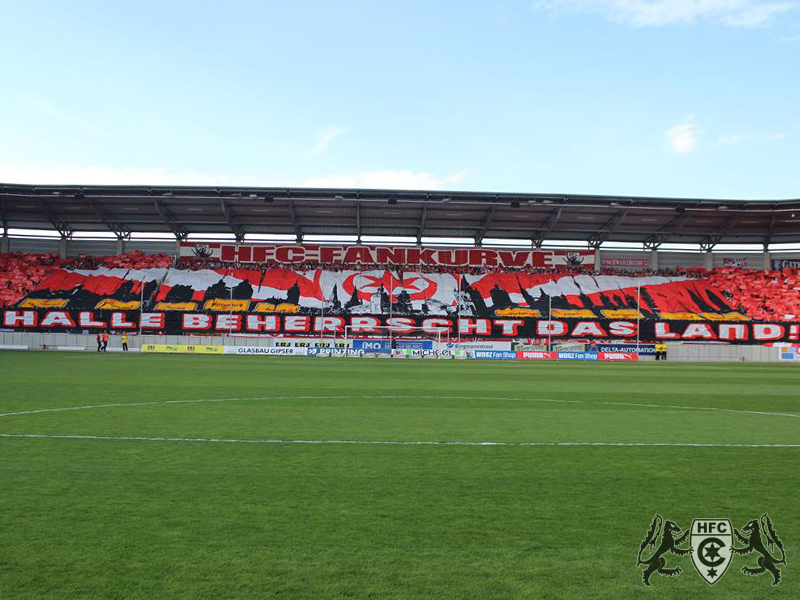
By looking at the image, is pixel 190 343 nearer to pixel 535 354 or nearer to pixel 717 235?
pixel 535 354

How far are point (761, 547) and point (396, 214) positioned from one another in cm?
5939

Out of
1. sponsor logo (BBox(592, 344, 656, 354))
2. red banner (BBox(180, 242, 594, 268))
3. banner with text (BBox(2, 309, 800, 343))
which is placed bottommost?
sponsor logo (BBox(592, 344, 656, 354))

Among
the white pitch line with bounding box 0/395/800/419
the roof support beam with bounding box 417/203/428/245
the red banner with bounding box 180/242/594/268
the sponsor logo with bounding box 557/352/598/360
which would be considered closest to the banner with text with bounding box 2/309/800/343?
the sponsor logo with bounding box 557/352/598/360

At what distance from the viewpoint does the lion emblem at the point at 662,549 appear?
4.47 m

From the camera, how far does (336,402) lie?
15.0m

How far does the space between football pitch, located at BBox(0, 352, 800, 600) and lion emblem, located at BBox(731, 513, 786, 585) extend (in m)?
0.08

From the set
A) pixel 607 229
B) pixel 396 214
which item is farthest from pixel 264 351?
pixel 607 229

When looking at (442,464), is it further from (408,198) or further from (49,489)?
(408,198)

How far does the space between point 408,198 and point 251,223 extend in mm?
16475

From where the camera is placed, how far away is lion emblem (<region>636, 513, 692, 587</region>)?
4473 millimetres

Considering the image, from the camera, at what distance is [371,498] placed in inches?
246

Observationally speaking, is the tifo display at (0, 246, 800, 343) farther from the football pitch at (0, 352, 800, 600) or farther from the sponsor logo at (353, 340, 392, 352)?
the football pitch at (0, 352, 800, 600)

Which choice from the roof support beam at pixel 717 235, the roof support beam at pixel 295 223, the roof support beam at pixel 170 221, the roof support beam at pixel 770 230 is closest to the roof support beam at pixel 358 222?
the roof support beam at pixel 295 223

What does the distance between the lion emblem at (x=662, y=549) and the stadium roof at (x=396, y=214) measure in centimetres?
5485
